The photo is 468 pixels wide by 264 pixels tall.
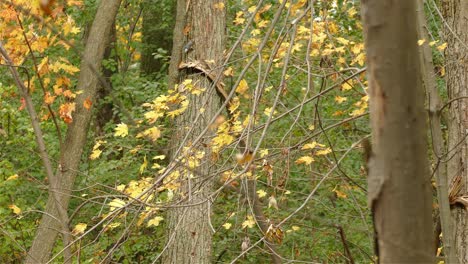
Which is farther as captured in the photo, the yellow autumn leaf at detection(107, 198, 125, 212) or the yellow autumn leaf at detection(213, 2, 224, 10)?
the yellow autumn leaf at detection(213, 2, 224, 10)

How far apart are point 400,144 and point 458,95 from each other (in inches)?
185

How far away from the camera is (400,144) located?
1642 millimetres

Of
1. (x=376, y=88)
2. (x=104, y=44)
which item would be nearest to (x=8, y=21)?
(x=104, y=44)

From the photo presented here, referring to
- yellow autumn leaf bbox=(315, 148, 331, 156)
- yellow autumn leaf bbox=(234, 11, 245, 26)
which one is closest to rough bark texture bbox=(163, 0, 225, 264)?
yellow autumn leaf bbox=(234, 11, 245, 26)

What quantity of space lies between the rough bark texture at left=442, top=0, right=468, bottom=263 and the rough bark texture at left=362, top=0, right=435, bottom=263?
Answer: 435cm

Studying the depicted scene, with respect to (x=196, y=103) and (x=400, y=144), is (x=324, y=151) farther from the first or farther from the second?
(x=400, y=144)

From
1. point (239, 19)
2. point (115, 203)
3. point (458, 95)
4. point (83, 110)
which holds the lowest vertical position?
point (115, 203)

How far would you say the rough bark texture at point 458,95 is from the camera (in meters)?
5.89

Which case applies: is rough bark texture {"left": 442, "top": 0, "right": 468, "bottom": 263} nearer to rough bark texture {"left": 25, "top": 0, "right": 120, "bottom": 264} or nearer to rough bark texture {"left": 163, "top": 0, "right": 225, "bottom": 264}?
rough bark texture {"left": 163, "top": 0, "right": 225, "bottom": 264}

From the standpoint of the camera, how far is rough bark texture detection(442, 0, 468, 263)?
19.3 ft

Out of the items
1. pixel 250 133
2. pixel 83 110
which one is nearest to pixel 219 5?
pixel 83 110

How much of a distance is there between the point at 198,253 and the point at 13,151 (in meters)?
5.58

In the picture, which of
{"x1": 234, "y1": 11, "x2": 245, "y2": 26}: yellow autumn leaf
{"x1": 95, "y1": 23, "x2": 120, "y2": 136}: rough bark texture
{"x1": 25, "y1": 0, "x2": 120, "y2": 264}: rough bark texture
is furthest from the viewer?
{"x1": 95, "y1": 23, "x2": 120, "y2": 136}: rough bark texture

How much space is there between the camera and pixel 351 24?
35.1ft
